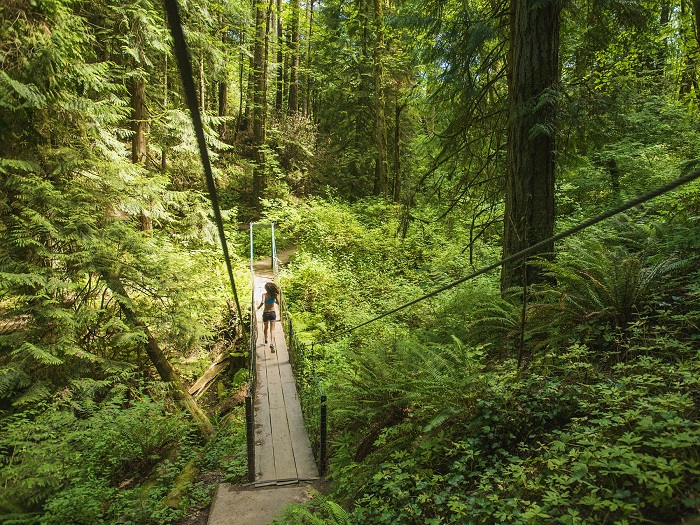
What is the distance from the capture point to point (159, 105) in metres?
10.5

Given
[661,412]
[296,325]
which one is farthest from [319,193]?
[661,412]

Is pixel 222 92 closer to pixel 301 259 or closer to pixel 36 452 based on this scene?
pixel 301 259

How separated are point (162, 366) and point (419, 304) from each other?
5.28 metres

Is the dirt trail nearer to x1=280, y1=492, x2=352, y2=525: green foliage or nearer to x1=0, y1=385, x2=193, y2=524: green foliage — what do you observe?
x1=0, y1=385, x2=193, y2=524: green foliage

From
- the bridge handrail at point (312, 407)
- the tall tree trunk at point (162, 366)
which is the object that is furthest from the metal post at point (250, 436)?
the tall tree trunk at point (162, 366)

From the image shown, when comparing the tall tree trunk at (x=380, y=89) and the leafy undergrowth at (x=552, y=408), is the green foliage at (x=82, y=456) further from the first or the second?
the tall tree trunk at (x=380, y=89)

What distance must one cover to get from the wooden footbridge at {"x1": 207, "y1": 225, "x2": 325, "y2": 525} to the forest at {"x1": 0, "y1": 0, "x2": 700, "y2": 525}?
343mm

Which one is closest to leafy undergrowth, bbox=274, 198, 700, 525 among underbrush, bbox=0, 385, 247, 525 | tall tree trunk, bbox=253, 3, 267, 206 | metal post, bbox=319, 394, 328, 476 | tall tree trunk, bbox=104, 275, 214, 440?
metal post, bbox=319, 394, 328, 476

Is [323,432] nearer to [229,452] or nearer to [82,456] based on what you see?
→ [229,452]

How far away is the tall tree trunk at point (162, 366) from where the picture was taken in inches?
260

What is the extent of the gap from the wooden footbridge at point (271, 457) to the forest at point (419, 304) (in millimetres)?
343

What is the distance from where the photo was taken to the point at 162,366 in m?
7.45

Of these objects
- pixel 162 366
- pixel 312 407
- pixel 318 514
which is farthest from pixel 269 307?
pixel 318 514

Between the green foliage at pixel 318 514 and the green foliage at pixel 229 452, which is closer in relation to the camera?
the green foliage at pixel 318 514
